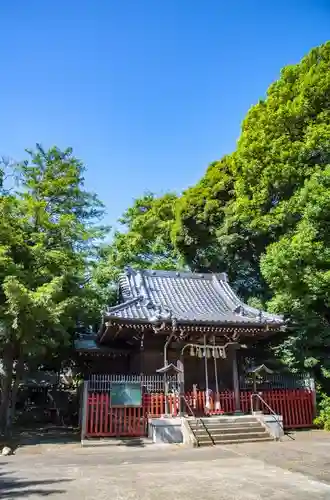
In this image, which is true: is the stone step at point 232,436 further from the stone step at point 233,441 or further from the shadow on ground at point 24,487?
the shadow on ground at point 24,487

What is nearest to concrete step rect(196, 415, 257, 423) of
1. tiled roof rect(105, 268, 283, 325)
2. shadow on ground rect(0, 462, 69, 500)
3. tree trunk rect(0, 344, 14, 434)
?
tiled roof rect(105, 268, 283, 325)

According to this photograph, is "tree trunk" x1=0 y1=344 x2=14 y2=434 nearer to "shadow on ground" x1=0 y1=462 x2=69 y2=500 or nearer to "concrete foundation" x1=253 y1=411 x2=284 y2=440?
"shadow on ground" x1=0 y1=462 x2=69 y2=500

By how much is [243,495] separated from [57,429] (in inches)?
476

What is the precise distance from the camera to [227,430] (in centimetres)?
1186

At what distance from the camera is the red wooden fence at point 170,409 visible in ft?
39.8

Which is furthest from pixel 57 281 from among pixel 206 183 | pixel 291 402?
pixel 206 183

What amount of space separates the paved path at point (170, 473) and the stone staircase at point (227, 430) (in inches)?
32.4

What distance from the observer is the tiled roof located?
1362cm

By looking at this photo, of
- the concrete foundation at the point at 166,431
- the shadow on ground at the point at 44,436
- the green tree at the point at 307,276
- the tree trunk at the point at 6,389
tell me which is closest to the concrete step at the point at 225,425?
the concrete foundation at the point at 166,431

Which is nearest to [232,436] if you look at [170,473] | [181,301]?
[170,473]

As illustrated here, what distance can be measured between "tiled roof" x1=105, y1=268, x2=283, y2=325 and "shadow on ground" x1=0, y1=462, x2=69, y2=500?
20.2ft

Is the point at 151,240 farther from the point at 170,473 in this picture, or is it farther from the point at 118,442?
the point at 170,473

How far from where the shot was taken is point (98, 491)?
5.95m

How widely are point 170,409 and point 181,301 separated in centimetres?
480
